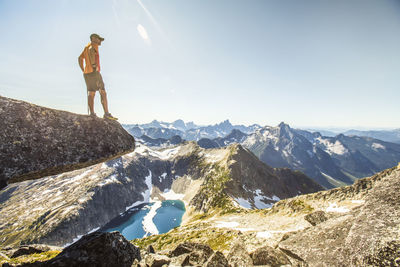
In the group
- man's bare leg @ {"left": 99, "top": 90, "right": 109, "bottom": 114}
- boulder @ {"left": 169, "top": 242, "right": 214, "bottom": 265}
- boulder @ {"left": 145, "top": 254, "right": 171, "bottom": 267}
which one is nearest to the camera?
boulder @ {"left": 145, "top": 254, "right": 171, "bottom": 267}

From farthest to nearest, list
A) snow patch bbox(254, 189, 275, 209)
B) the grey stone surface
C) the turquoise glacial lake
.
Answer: the turquoise glacial lake → snow patch bbox(254, 189, 275, 209) → the grey stone surface

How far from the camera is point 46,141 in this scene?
9.77 metres

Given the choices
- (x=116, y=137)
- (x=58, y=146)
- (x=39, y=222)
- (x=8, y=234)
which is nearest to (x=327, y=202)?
(x=116, y=137)

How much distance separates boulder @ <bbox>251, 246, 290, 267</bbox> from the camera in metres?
8.85

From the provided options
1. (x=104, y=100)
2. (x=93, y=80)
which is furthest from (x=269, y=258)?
(x=93, y=80)

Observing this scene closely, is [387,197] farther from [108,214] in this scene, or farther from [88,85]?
[108,214]

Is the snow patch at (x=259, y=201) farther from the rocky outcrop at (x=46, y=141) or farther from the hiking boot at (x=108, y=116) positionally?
the rocky outcrop at (x=46, y=141)

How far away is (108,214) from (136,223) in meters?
40.4

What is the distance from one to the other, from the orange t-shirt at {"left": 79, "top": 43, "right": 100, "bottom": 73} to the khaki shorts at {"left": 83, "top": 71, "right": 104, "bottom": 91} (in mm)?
297

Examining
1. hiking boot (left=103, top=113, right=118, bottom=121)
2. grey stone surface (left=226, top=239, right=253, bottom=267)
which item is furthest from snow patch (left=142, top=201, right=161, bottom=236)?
grey stone surface (left=226, top=239, right=253, bottom=267)

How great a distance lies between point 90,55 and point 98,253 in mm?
12955

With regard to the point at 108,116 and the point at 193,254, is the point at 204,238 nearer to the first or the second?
the point at 193,254

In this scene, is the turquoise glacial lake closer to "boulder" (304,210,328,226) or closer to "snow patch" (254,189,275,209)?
"snow patch" (254,189,275,209)

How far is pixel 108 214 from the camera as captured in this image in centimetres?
18950
